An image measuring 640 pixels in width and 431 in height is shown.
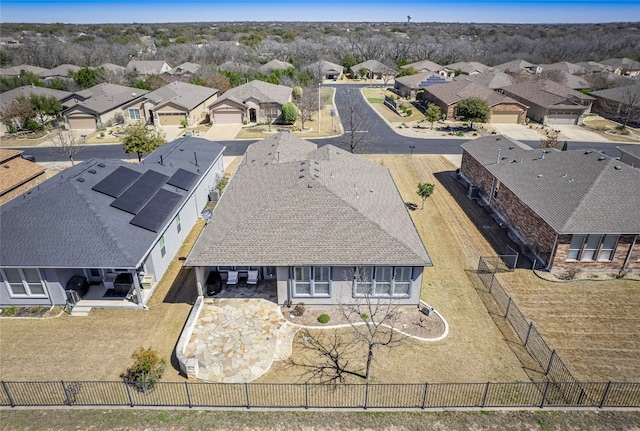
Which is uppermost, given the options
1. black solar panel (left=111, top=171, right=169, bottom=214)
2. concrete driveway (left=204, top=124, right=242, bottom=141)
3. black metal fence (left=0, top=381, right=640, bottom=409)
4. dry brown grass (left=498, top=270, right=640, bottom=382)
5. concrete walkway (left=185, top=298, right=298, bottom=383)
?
black solar panel (left=111, top=171, right=169, bottom=214)

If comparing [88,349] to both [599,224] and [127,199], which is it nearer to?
[127,199]

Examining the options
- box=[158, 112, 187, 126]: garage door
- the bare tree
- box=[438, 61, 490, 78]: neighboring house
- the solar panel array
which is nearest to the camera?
the solar panel array

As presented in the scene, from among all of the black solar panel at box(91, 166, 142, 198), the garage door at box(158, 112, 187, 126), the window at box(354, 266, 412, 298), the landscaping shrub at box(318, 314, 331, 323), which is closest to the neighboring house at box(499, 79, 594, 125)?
the window at box(354, 266, 412, 298)

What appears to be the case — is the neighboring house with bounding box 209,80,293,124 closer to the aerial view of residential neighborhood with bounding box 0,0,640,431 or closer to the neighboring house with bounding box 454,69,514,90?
the aerial view of residential neighborhood with bounding box 0,0,640,431

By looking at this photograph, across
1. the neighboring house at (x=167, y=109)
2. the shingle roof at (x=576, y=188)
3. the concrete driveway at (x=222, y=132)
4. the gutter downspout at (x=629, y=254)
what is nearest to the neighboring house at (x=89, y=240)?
the shingle roof at (x=576, y=188)

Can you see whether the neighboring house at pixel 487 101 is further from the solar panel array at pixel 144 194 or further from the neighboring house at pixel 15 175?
the neighboring house at pixel 15 175

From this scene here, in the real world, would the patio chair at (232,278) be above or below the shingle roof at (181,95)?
below

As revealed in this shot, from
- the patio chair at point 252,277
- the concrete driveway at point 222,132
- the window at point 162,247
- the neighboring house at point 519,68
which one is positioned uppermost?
the neighboring house at point 519,68
